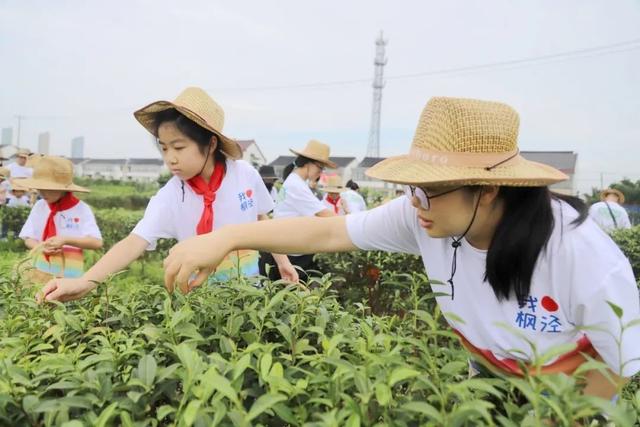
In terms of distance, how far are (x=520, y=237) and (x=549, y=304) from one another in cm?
21

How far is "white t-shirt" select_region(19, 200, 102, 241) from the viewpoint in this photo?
402cm

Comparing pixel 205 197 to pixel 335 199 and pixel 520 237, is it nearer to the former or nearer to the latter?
pixel 520 237

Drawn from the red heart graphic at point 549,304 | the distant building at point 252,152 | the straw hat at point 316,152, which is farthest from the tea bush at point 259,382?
the distant building at point 252,152

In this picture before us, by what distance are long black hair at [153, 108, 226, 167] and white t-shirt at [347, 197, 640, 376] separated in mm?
1127

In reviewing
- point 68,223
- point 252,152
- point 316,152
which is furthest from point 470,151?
point 252,152

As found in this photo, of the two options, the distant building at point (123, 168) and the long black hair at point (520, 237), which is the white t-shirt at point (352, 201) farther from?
the distant building at point (123, 168)

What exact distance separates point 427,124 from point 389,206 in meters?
0.41

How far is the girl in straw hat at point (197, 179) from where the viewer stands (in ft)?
8.58

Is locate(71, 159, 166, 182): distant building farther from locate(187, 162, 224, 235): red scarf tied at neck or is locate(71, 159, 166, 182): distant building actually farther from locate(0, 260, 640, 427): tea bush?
locate(0, 260, 640, 427): tea bush

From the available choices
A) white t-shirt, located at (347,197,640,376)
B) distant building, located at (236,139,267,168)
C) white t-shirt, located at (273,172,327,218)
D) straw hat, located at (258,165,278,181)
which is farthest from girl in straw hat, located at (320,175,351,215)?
distant building, located at (236,139,267,168)

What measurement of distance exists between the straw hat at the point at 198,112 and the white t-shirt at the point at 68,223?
1.58 m

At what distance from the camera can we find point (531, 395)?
82 centimetres

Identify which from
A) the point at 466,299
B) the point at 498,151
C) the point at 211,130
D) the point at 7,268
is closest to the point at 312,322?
the point at 466,299

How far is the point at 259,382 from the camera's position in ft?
3.21
